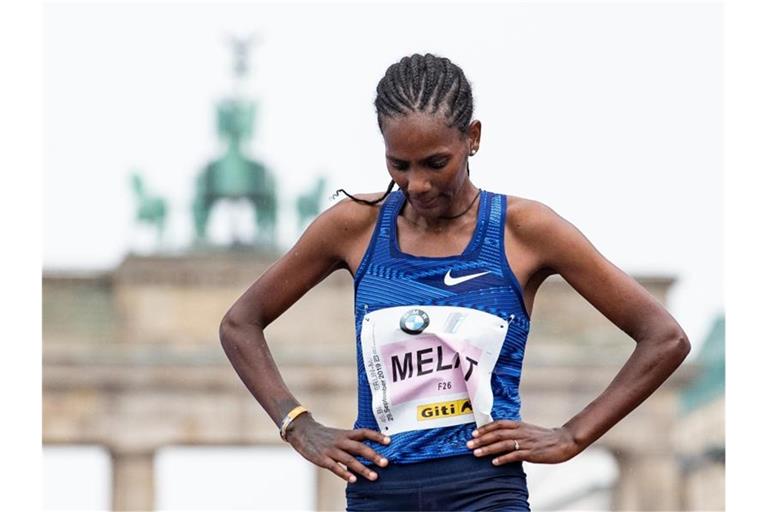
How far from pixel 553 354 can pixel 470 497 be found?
36.6 meters

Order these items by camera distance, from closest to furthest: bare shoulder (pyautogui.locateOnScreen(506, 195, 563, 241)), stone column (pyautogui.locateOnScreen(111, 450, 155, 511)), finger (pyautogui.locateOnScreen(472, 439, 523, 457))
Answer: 1. finger (pyautogui.locateOnScreen(472, 439, 523, 457))
2. bare shoulder (pyautogui.locateOnScreen(506, 195, 563, 241))
3. stone column (pyautogui.locateOnScreen(111, 450, 155, 511))

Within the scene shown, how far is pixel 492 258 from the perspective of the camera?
4.86 meters

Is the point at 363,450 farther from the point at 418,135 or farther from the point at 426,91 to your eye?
the point at 426,91

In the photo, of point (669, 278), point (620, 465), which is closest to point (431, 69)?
point (669, 278)

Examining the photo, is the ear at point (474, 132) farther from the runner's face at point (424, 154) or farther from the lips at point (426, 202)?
the lips at point (426, 202)

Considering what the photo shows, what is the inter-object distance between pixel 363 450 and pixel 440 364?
264 mm

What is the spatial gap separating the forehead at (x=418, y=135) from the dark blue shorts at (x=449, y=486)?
697 millimetres

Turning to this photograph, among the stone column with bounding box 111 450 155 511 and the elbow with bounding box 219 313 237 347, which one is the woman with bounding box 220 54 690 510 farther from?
the stone column with bounding box 111 450 155 511

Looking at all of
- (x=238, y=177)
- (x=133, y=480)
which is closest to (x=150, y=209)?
(x=238, y=177)

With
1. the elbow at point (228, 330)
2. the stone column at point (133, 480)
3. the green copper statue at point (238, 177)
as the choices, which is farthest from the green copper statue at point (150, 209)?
the elbow at point (228, 330)

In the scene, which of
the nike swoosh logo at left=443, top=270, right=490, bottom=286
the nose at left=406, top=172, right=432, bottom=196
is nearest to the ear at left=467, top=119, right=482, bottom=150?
the nose at left=406, top=172, right=432, bottom=196

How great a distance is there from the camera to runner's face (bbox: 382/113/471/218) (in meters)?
4.75

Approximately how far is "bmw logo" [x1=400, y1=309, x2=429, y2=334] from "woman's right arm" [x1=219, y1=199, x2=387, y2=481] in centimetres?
27

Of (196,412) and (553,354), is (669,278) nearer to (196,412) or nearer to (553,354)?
(553,354)
